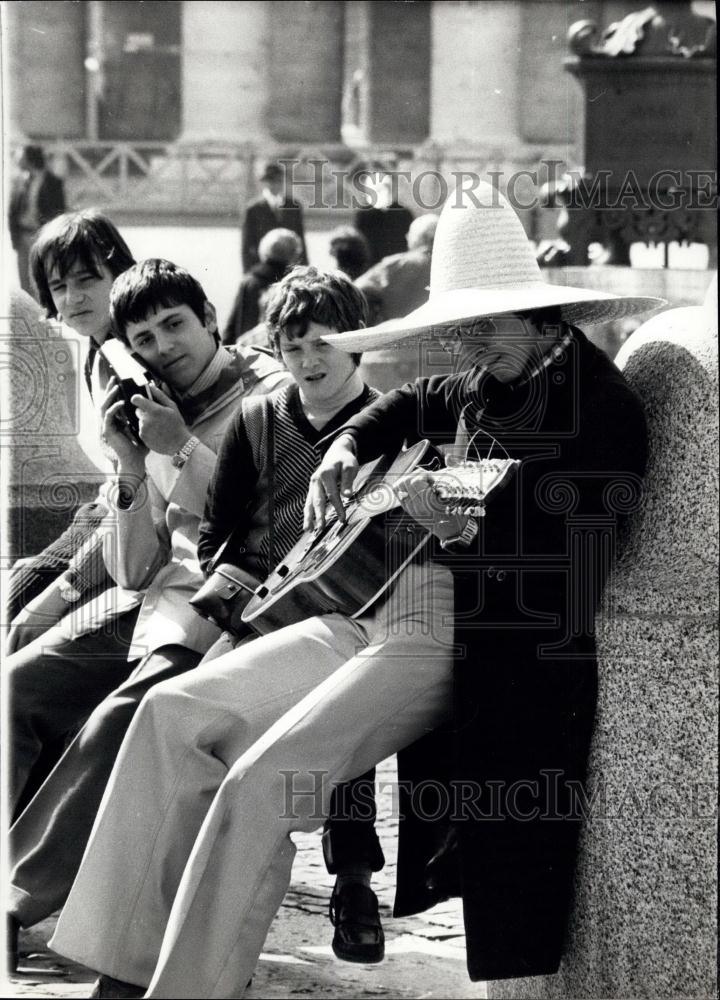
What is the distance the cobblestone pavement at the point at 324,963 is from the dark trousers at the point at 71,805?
0.17 metres

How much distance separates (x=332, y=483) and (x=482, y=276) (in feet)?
1.83

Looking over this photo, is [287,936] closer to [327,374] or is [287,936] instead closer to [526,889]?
[526,889]

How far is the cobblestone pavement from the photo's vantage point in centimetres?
380

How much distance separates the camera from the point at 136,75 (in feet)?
111

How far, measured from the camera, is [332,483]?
11.6ft

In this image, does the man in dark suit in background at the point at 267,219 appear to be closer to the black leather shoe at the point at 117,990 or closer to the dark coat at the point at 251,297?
the dark coat at the point at 251,297

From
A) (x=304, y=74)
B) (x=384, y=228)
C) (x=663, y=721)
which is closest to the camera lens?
(x=663, y=721)

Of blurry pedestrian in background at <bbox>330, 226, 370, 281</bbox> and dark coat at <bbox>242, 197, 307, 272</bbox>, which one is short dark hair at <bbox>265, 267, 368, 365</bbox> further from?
dark coat at <bbox>242, 197, 307, 272</bbox>

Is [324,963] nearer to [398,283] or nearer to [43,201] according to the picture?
[398,283]

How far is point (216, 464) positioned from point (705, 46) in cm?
743

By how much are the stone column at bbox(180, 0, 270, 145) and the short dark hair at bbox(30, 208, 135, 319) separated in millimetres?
21402

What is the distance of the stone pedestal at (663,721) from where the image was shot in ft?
10.2

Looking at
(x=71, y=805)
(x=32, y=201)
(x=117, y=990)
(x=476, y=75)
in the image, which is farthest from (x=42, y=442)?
(x=476, y=75)

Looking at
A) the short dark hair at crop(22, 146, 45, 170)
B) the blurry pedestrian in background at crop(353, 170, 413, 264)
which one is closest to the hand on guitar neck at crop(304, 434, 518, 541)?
the blurry pedestrian in background at crop(353, 170, 413, 264)
